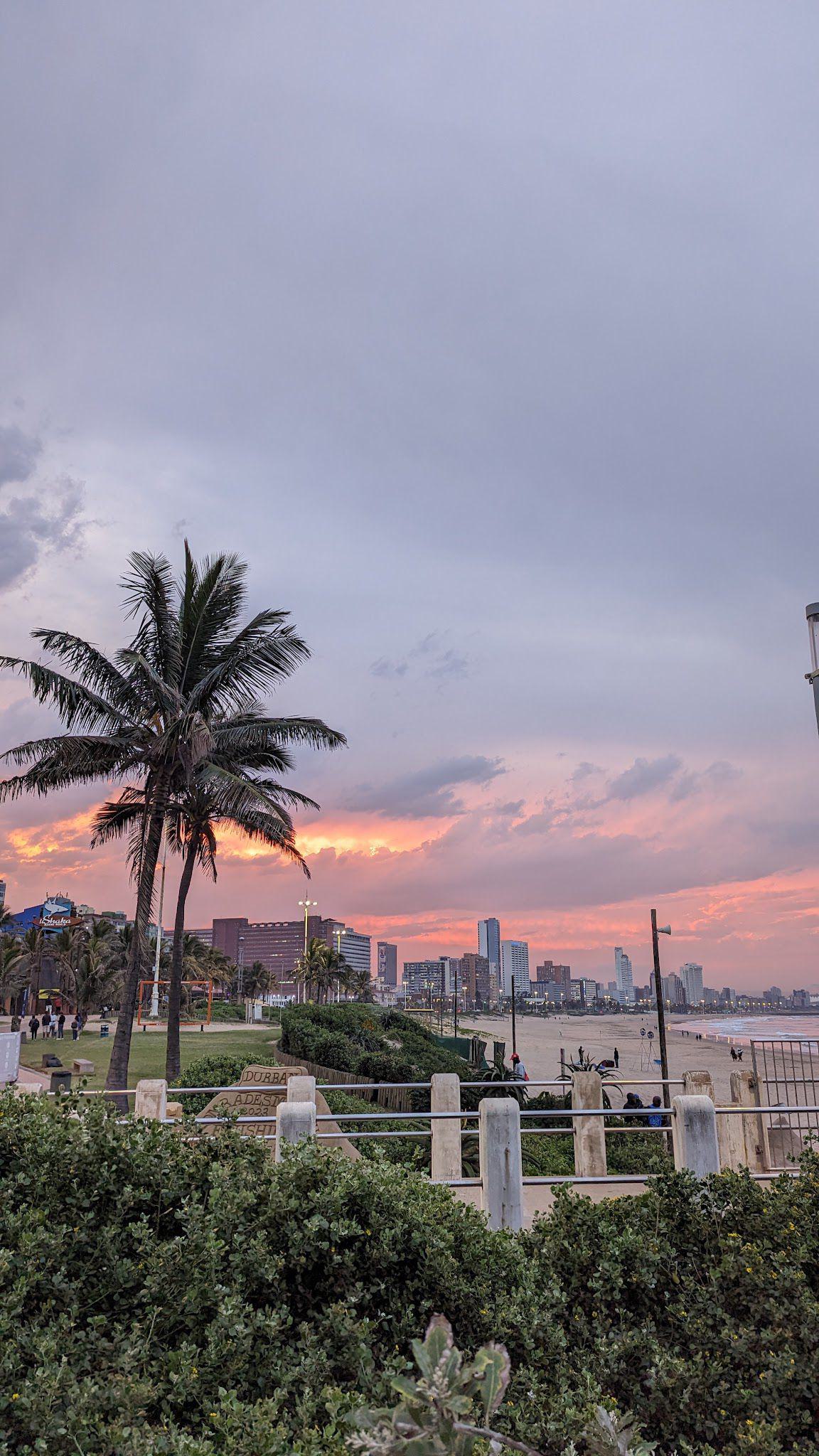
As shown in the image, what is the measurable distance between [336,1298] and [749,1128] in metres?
10.3

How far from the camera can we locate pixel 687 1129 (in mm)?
7293

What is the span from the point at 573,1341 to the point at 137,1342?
1.78 metres

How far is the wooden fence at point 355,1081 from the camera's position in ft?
50.6

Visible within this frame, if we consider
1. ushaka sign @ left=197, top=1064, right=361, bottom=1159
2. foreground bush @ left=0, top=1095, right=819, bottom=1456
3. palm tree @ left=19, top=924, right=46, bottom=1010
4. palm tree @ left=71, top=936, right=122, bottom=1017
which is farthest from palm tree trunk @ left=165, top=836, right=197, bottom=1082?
palm tree @ left=19, top=924, right=46, bottom=1010

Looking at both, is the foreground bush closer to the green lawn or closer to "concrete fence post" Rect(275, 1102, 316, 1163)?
"concrete fence post" Rect(275, 1102, 316, 1163)

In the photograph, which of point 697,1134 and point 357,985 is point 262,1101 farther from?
point 357,985

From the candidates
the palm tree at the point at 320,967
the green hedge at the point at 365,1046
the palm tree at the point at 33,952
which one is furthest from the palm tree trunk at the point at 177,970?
the palm tree at the point at 320,967

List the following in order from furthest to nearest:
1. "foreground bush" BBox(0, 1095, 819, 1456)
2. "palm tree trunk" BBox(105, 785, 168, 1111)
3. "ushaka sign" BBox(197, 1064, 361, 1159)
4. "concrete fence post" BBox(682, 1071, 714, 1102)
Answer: "palm tree trunk" BBox(105, 785, 168, 1111)
"concrete fence post" BBox(682, 1071, 714, 1102)
"ushaka sign" BBox(197, 1064, 361, 1159)
"foreground bush" BBox(0, 1095, 819, 1456)

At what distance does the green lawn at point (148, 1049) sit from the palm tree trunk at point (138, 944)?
538cm

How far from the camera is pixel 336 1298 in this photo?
373cm

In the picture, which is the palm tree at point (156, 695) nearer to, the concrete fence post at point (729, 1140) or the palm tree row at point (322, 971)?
the concrete fence post at point (729, 1140)

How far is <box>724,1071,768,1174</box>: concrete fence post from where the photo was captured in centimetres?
1154

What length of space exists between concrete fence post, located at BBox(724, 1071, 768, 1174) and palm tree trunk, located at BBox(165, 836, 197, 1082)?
448 inches

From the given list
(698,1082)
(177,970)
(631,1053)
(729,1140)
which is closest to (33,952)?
Result: (631,1053)
